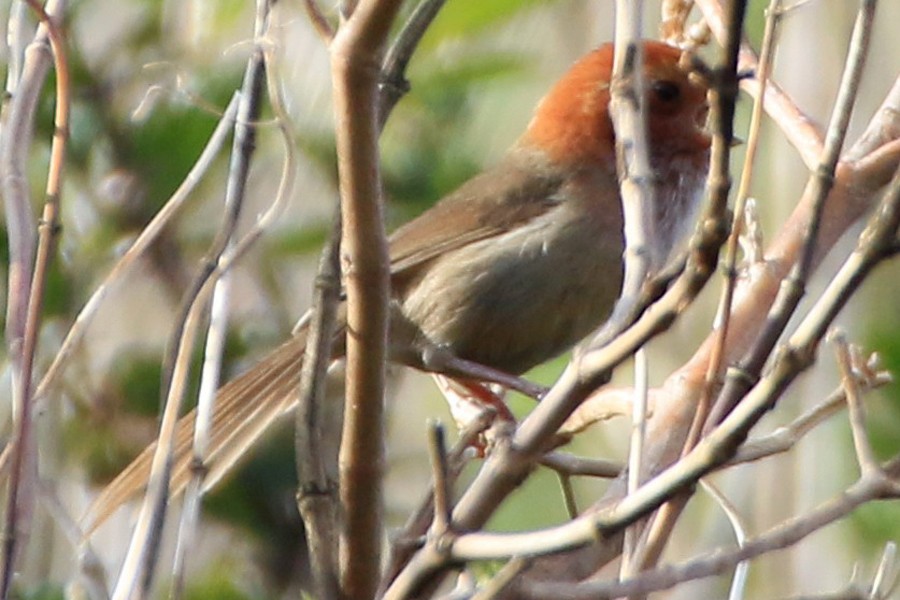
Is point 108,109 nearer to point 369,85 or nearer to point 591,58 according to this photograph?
point 591,58

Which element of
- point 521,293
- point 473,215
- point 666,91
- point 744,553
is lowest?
point 744,553

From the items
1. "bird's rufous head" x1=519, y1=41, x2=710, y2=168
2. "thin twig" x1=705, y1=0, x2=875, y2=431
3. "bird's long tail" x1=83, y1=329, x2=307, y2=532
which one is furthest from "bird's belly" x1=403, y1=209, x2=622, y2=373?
"thin twig" x1=705, y1=0, x2=875, y2=431

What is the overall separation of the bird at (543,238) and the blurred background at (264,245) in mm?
123

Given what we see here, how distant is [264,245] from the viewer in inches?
145

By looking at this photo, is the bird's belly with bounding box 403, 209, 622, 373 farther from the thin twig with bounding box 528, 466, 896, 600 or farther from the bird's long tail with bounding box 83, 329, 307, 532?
the thin twig with bounding box 528, 466, 896, 600

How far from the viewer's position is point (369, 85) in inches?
71.5

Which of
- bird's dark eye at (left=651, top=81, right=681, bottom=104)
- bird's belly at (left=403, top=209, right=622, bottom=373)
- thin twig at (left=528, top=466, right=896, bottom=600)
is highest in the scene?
bird's dark eye at (left=651, top=81, right=681, bottom=104)

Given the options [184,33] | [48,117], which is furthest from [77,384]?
[184,33]

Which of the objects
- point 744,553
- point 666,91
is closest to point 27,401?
point 744,553

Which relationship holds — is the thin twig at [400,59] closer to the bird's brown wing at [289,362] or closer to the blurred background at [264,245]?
the bird's brown wing at [289,362]

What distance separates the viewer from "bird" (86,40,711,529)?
12.0ft

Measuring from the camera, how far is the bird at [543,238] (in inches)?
144

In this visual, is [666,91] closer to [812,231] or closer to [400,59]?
[400,59]

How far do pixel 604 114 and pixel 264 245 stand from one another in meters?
0.98
